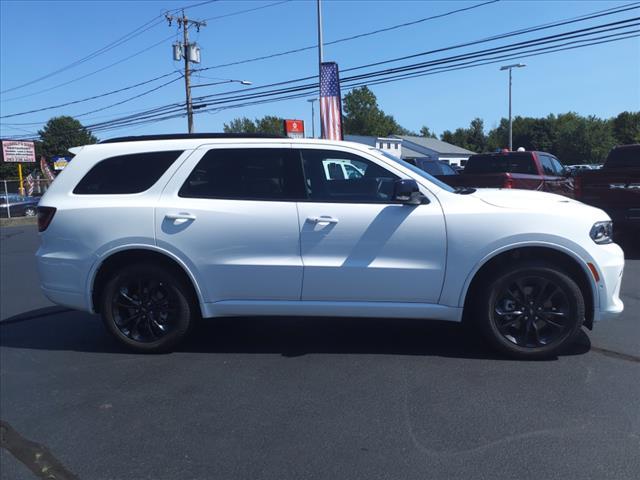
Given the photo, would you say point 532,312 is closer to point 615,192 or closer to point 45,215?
point 45,215

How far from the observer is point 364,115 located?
81375 mm

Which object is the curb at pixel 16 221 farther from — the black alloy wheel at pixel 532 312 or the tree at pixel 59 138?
the tree at pixel 59 138

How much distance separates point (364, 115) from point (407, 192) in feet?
259

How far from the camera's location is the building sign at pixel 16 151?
3522 centimetres

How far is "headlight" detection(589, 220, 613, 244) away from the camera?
4.49 m

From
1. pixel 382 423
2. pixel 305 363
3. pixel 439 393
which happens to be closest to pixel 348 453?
pixel 382 423

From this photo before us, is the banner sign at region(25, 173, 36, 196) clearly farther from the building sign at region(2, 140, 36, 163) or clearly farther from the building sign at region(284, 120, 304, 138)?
the building sign at region(284, 120, 304, 138)

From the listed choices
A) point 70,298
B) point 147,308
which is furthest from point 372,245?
point 70,298

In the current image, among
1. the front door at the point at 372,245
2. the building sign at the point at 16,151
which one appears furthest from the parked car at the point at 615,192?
the building sign at the point at 16,151

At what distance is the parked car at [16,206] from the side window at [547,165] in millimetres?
24548

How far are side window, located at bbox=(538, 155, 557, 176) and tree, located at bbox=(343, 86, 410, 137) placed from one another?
2692 inches

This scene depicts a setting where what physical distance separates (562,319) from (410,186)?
1.63m

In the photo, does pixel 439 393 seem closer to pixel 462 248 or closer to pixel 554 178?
pixel 462 248

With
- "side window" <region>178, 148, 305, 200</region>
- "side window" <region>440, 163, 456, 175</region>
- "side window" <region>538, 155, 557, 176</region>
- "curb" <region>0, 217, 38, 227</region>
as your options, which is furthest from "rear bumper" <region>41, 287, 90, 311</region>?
"curb" <region>0, 217, 38, 227</region>
